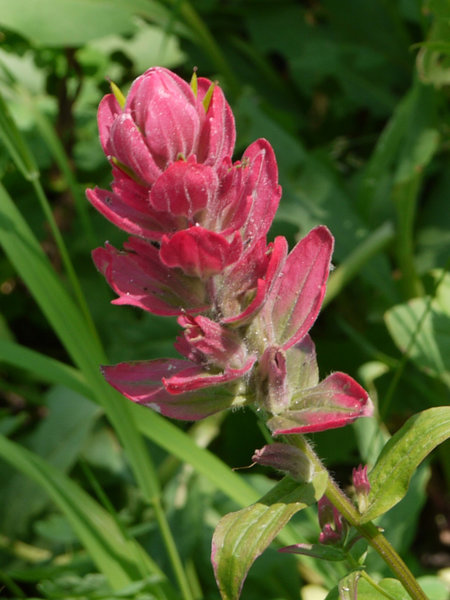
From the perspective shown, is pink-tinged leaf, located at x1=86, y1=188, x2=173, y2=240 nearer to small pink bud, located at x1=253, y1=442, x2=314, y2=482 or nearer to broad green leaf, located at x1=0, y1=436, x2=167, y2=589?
small pink bud, located at x1=253, y1=442, x2=314, y2=482

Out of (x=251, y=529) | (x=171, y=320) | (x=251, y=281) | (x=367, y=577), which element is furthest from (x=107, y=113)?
(x=171, y=320)

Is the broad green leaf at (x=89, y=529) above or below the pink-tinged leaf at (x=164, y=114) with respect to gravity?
below

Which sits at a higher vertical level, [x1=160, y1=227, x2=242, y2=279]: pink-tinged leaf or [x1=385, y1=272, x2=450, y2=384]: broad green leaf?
[x1=160, y1=227, x2=242, y2=279]: pink-tinged leaf

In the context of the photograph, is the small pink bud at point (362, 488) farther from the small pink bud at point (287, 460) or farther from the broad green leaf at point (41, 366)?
the broad green leaf at point (41, 366)

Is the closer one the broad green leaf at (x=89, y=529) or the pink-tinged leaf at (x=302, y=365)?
the pink-tinged leaf at (x=302, y=365)


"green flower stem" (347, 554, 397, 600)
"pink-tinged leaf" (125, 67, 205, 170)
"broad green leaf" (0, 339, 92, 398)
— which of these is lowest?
"broad green leaf" (0, 339, 92, 398)

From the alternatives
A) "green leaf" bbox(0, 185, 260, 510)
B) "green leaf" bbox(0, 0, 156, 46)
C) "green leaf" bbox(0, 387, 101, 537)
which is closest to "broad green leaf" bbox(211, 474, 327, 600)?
"green leaf" bbox(0, 185, 260, 510)

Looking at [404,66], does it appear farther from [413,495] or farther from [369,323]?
[413,495]

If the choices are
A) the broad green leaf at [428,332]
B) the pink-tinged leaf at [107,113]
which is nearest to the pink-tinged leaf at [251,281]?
the pink-tinged leaf at [107,113]
